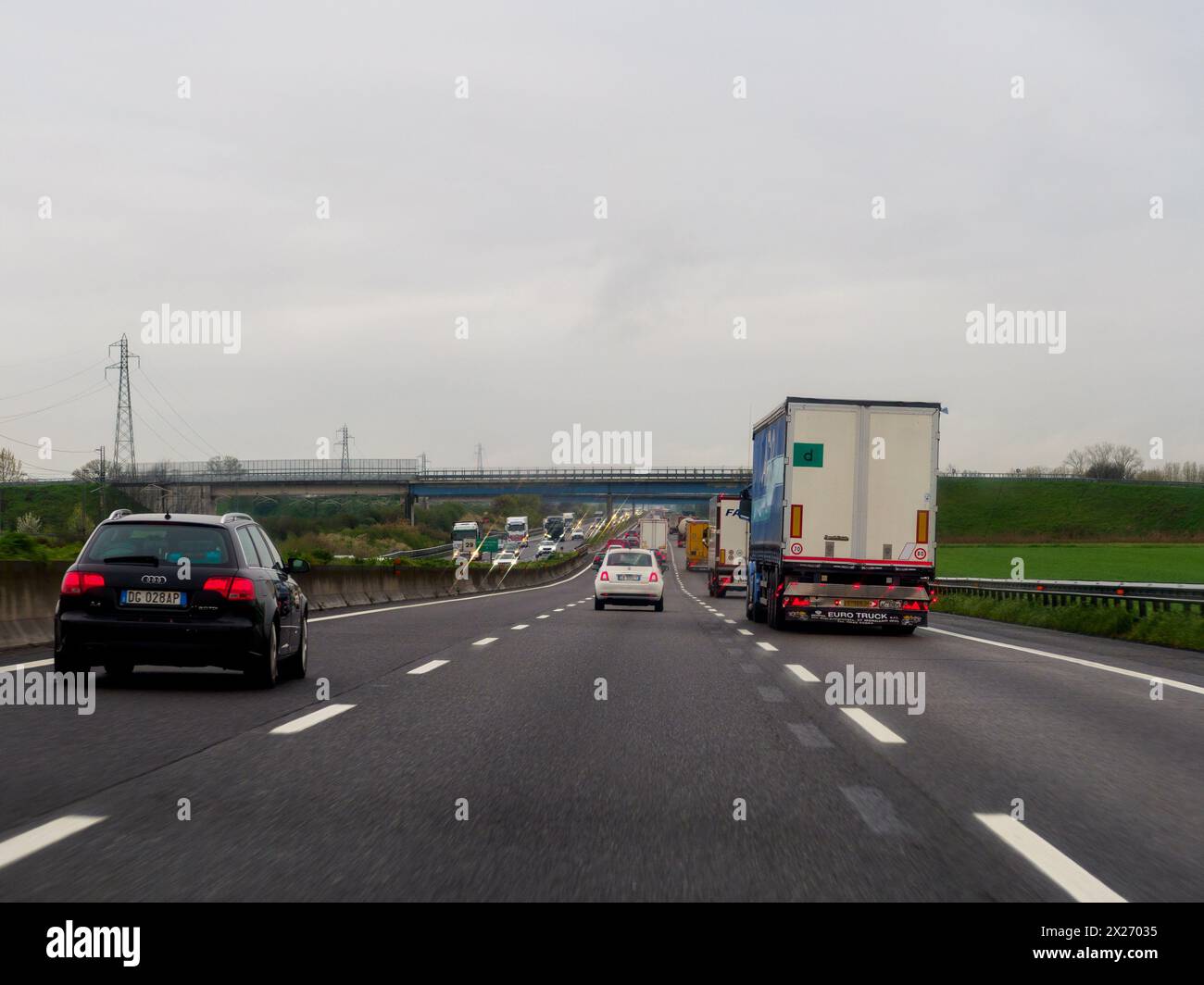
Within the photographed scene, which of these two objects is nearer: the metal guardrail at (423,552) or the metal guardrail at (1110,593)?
the metal guardrail at (1110,593)

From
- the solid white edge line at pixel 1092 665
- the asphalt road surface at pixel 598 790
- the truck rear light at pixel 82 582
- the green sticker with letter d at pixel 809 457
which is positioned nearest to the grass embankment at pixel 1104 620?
the solid white edge line at pixel 1092 665

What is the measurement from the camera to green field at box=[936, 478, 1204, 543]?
121m

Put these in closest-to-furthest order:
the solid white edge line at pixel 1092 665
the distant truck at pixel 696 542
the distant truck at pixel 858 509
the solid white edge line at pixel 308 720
→ the solid white edge line at pixel 308 720 < the solid white edge line at pixel 1092 665 < the distant truck at pixel 858 509 < the distant truck at pixel 696 542

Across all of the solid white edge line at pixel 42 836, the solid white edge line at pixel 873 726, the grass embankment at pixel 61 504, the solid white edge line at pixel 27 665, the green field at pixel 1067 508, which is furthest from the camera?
the green field at pixel 1067 508

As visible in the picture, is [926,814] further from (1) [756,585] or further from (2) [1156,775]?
(1) [756,585]

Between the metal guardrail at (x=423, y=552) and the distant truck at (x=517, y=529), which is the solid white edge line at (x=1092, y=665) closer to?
the metal guardrail at (x=423, y=552)

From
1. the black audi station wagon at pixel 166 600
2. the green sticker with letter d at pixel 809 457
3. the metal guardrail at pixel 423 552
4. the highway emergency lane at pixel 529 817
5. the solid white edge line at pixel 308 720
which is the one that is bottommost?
the metal guardrail at pixel 423 552

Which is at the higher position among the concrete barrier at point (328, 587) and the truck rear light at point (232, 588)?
the truck rear light at point (232, 588)

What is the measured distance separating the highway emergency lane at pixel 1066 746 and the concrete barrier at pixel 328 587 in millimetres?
8147

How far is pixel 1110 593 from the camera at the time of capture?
25609 millimetres

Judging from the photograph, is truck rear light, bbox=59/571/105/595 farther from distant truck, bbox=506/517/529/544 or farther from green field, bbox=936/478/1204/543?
distant truck, bbox=506/517/529/544

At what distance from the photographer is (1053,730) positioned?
9625 mm

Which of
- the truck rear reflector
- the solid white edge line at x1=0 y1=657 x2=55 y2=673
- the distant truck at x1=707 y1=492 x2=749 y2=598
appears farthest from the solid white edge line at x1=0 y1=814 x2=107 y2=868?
the distant truck at x1=707 y1=492 x2=749 y2=598

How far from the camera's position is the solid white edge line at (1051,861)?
4.87m
